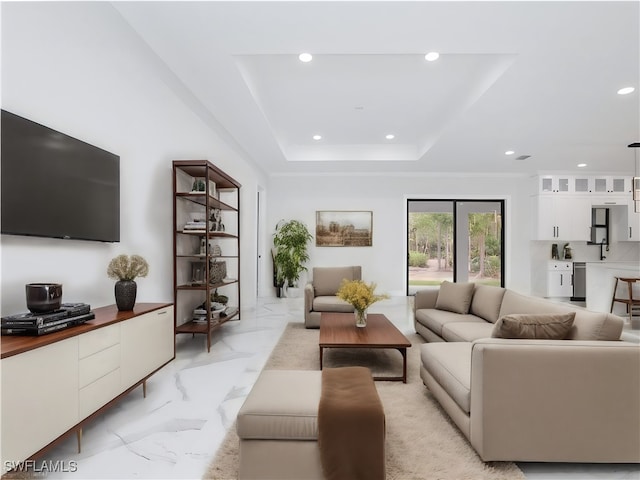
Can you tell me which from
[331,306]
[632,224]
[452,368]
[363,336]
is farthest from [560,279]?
[452,368]

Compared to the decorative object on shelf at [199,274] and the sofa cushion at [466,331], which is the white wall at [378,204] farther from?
the sofa cushion at [466,331]

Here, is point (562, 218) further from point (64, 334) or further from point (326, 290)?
point (64, 334)

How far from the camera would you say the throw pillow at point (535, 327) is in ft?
6.81

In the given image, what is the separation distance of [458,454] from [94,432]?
6.79 feet

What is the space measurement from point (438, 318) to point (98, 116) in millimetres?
3499

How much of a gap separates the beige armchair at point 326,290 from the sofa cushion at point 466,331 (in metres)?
1.63

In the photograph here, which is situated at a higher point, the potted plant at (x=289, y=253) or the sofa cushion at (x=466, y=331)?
the potted plant at (x=289, y=253)

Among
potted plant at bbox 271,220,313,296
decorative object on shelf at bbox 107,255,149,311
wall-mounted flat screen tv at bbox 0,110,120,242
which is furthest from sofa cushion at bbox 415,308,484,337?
potted plant at bbox 271,220,313,296

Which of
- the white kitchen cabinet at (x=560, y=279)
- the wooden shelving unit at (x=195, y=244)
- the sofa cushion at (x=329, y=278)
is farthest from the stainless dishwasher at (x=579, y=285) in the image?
the wooden shelving unit at (x=195, y=244)

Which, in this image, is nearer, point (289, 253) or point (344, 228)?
point (289, 253)

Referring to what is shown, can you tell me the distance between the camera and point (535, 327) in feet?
6.85

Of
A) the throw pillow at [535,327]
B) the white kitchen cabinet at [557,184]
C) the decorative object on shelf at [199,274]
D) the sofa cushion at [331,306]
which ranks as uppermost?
the white kitchen cabinet at [557,184]

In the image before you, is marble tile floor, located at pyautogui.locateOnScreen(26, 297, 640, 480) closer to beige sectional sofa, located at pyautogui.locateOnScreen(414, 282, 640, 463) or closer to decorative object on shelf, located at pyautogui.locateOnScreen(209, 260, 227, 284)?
beige sectional sofa, located at pyautogui.locateOnScreen(414, 282, 640, 463)

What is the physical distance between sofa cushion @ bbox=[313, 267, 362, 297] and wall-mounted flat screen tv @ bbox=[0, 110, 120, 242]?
3.20 m
